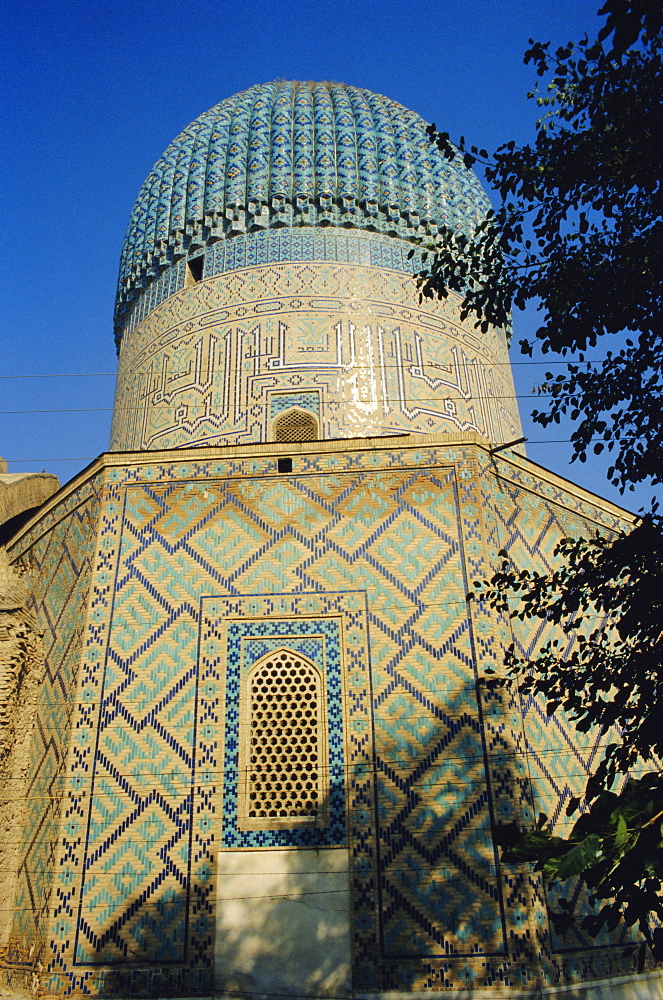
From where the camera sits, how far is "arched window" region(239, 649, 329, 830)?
5367mm

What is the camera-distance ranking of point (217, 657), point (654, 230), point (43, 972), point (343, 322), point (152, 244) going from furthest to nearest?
point (152, 244) → point (343, 322) → point (217, 657) → point (43, 972) → point (654, 230)

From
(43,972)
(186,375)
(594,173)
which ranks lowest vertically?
(43,972)

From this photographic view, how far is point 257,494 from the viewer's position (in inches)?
250

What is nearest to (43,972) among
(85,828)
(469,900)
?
(85,828)

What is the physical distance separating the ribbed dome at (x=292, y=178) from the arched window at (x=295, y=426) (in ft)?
6.73

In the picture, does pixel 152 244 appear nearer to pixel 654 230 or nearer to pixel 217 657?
pixel 217 657

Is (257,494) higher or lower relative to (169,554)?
higher

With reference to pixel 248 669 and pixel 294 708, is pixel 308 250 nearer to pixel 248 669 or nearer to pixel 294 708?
pixel 248 669

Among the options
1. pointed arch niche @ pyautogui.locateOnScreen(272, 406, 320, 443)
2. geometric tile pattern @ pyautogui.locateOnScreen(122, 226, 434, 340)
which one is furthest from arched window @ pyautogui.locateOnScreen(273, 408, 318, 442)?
geometric tile pattern @ pyautogui.locateOnScreen(122, 226, 434, 340)

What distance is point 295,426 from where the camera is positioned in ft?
24.8

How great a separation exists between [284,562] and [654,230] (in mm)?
3230

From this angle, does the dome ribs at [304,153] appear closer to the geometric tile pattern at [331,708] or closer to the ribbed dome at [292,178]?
the ribbed dome at [292,178]

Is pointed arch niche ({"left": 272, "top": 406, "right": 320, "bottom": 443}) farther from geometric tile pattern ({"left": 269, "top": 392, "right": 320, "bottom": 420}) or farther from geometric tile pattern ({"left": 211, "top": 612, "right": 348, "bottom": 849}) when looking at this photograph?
geometric tile pattern ({"left": 211, "top": 612, "right": 348, "bottom": 849})

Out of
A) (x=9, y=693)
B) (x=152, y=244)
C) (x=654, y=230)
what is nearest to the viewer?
(x=654, y=230)
